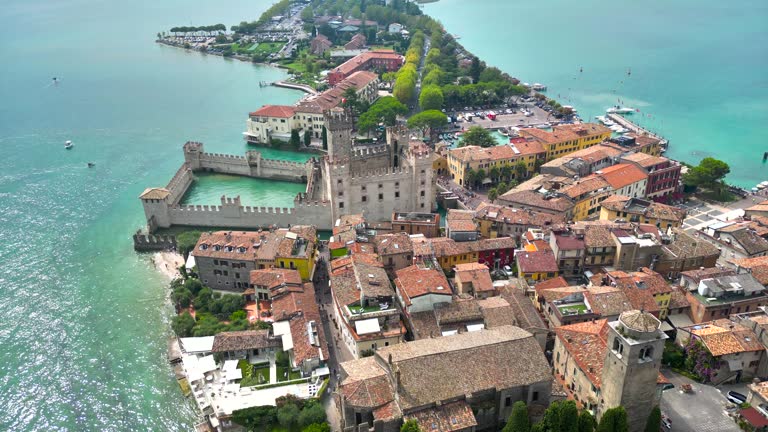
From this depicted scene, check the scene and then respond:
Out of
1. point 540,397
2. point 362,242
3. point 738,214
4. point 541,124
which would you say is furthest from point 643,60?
point 540,397

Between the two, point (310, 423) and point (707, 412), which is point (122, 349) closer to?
point (310, 423)

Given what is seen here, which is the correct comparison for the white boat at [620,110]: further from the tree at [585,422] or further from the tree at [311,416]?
the tree at [311,416]

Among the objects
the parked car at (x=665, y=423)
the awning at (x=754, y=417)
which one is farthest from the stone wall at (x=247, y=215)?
the awning at (x=754, y=417)

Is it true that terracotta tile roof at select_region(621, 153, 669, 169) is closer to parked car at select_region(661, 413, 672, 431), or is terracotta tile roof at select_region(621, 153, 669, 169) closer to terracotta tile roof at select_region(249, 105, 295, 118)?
parked car at select_region(661, 413, 672, 431)

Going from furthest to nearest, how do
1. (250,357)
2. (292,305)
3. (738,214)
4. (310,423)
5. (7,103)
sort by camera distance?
(7,103) → (738,214) → (292,305) → (250,357) → (310,423)

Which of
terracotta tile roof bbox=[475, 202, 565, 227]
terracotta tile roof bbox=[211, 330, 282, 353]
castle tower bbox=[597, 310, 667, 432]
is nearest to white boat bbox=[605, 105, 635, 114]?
terracotta tile roof bbox=[475, 202, 565, 227]
